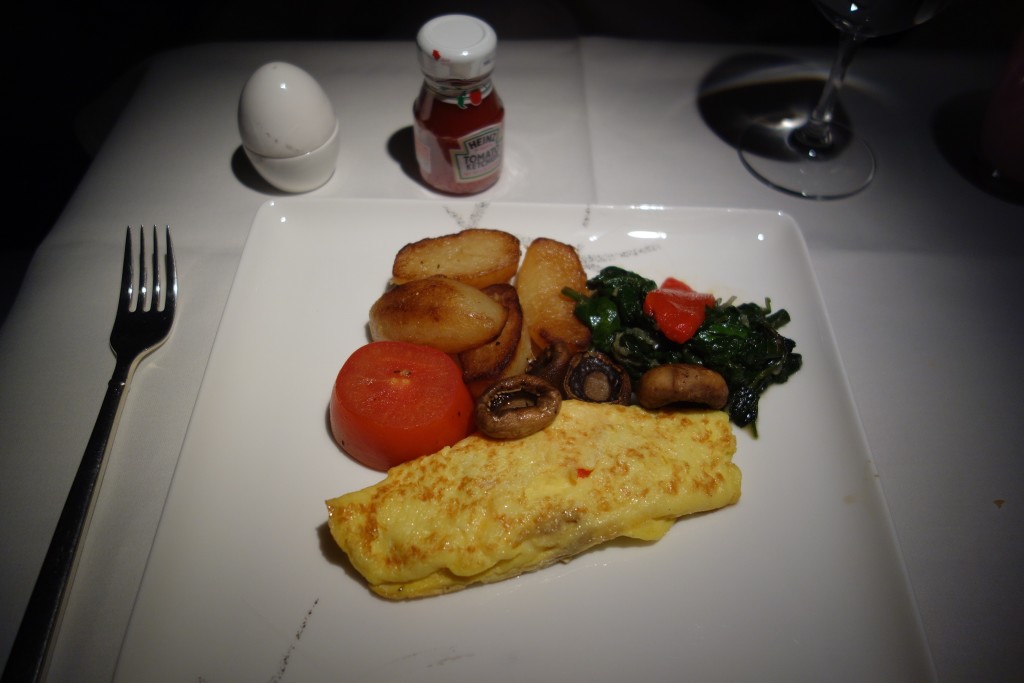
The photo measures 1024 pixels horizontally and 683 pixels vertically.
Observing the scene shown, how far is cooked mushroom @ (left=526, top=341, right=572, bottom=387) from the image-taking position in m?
2.16

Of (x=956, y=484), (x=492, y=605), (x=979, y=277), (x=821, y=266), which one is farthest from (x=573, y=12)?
(x=492, y=605)

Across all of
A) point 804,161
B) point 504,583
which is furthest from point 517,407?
point 804,161

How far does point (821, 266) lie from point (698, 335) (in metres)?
1.03

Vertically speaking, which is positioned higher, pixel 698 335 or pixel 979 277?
pixel 698 335

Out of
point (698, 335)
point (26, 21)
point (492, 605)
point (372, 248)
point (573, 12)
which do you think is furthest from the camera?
point (26, 21)

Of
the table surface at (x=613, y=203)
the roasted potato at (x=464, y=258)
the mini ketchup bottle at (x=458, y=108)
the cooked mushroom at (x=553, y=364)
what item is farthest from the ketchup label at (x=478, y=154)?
the cooked mushroom at (x=553, y=364)

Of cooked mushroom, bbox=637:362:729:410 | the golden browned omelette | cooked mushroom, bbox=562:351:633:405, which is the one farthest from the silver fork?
cooked mushroom, bbox=637:362:729:410

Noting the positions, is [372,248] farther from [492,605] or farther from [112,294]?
[492,605]

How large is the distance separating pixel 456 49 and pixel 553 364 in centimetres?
122

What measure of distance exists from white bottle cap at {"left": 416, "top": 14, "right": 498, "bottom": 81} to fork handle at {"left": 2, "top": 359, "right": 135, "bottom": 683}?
1.61m

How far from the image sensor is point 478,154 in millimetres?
2764

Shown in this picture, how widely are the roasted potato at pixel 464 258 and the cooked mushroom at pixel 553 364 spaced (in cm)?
34

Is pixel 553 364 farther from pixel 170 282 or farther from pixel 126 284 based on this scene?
pixel 126 284

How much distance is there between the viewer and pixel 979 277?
9.21 ft
